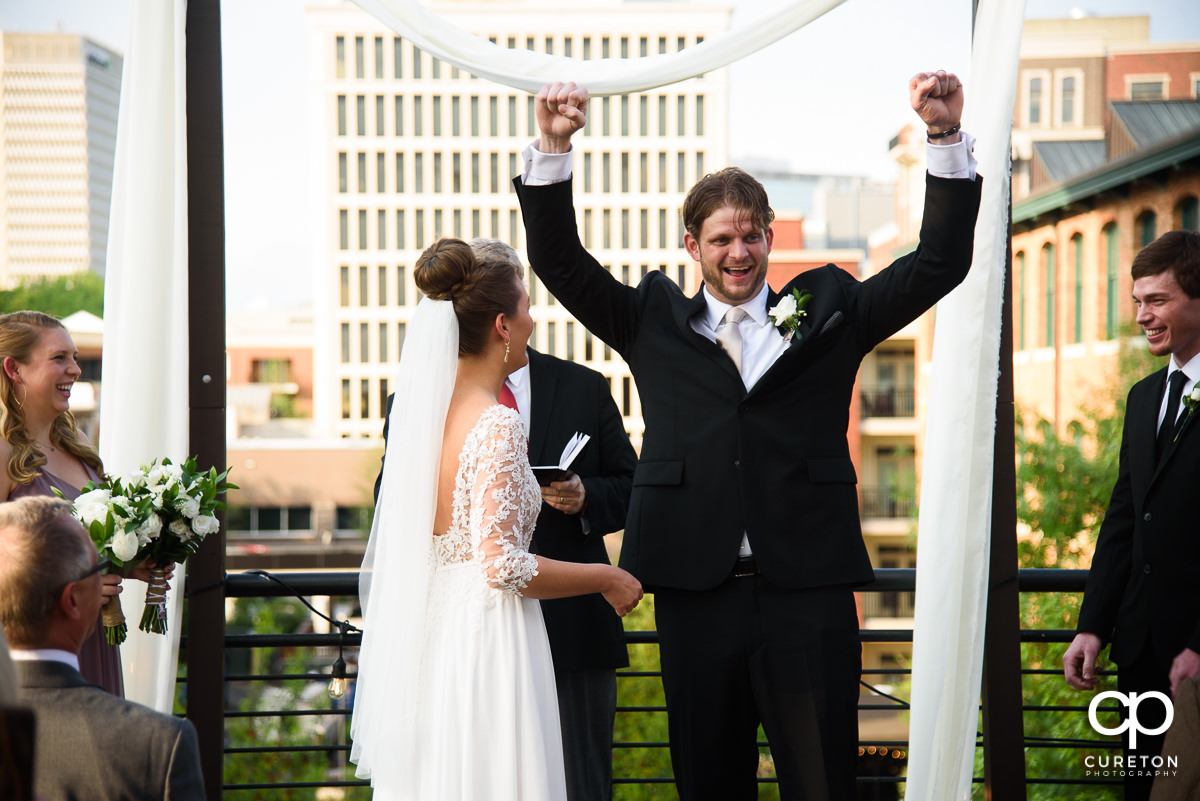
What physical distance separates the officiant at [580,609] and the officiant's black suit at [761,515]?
34 cm

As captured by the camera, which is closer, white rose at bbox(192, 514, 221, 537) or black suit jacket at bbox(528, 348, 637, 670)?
white rose at bbox(192, 514, 221, 537)

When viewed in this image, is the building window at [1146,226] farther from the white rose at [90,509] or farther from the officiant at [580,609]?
the white rose at [90,509]

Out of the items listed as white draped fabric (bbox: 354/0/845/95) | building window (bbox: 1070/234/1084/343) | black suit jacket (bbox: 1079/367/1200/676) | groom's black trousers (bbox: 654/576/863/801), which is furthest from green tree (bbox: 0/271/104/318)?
black suit jacket (bbox: 1079/367/1200/676)

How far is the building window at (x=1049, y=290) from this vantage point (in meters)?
23.5

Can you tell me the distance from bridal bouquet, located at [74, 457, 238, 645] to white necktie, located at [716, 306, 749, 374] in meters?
1.21

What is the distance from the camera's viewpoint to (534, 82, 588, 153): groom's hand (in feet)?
7.84

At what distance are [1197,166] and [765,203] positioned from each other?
60.2ft

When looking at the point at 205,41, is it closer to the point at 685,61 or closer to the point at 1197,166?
the point at 685,61

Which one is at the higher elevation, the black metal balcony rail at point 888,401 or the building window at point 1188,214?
the building window at point 1188,214

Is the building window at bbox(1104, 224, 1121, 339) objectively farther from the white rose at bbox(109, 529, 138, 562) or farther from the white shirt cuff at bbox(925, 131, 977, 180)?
the white rose at bbox(109, 529, 138, 562)

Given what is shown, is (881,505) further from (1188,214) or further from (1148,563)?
(1148,563)

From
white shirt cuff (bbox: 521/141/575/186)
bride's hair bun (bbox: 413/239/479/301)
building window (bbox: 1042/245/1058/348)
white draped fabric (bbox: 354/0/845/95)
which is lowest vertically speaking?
bride's hair bun (bbox: 413/239/479/301)

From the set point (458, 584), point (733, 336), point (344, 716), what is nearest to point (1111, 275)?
point (344, 716)

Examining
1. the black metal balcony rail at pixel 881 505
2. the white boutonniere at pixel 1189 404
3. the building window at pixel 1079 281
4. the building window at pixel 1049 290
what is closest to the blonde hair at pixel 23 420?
the white boutonniere at pixel 1189 404
